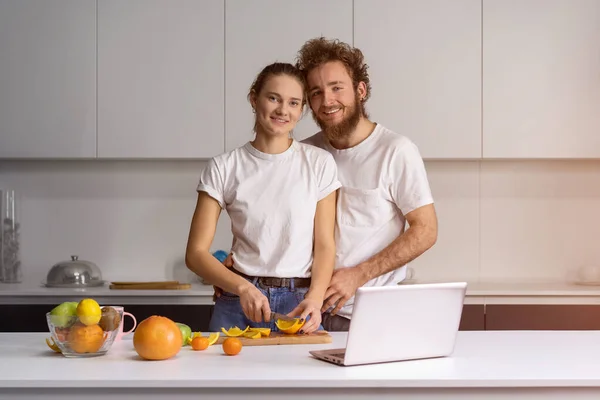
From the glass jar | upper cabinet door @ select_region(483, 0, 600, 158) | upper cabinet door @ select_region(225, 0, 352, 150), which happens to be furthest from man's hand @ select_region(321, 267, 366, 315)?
the glass jar

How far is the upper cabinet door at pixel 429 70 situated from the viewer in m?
3.66

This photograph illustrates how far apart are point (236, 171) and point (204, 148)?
143 centimetres

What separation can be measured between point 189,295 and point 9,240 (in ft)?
3.24

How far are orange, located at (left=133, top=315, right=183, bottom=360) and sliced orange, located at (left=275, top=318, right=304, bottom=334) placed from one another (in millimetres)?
313

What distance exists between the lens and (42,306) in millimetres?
3467

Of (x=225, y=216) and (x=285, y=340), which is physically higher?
(x=225, y=216)

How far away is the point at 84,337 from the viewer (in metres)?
1.72

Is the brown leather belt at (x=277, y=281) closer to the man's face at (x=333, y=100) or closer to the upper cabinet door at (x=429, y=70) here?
the man's face at (x=333, y=100)

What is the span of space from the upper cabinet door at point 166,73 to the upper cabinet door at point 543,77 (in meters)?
1.19

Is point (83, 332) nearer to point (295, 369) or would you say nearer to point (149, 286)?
point (295, 369)

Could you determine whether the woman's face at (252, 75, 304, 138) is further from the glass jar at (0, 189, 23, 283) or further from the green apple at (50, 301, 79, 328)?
the glass jar at (0, 189, 23, 283)

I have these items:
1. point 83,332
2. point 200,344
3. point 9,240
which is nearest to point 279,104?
point 200,344

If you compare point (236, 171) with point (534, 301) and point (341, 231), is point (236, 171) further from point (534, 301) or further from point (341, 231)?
point (534, 301)

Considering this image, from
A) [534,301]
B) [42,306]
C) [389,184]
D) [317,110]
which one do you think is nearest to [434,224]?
[389,184]
